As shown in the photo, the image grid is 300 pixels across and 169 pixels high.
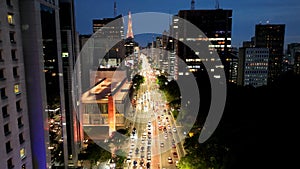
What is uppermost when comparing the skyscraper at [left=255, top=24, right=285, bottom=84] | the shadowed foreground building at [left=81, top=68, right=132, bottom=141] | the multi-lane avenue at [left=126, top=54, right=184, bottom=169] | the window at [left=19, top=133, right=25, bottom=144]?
the skyscraper at [left=255, top=24, right=285, bottom=84]

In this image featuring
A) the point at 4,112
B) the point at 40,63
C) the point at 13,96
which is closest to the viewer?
the point at 4,112

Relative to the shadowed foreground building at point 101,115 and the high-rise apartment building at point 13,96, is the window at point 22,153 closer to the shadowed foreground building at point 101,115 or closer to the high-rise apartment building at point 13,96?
the high-rise apartment building at point 13,96

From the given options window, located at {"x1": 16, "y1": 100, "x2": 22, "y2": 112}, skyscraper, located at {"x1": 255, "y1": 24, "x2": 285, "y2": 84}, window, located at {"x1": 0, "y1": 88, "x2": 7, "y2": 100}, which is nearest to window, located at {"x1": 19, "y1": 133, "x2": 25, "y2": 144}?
window, located at {"x1": 16, "y1": 100, "x2": 22, "y2": 112}

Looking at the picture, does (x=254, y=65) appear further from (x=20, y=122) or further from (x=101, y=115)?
(x=20, y=122)

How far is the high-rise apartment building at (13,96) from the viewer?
33.1 ft

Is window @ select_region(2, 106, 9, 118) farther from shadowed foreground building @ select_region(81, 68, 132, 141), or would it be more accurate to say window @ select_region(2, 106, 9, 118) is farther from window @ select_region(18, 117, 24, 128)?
shadowed foreground building @ select_region(81, 68, 132, 141)

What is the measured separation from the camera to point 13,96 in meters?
10.9

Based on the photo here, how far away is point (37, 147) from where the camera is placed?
1301 centimetres

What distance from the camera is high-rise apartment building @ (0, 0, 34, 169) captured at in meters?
10.1

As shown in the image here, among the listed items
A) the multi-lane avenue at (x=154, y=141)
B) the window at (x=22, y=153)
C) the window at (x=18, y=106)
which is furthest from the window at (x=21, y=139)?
the multi-lane avenue at (x=154, y=141)

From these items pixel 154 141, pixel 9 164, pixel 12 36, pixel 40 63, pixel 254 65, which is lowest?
pixel 154 141

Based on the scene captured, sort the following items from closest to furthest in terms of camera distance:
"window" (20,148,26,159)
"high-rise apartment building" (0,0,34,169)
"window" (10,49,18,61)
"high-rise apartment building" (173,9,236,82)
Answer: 1. "high-rise apartment building" (0,0,34,169)
2. "window" (10,49,18,61)
3. "window" (20,148,26,159)
4. "high-rise apartment building" (173,9,236,82)

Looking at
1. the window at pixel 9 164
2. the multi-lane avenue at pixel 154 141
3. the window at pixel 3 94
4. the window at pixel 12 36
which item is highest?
the window at pixel 12 36

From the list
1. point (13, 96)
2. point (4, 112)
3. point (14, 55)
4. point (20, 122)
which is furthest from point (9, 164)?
point (14, 55)
